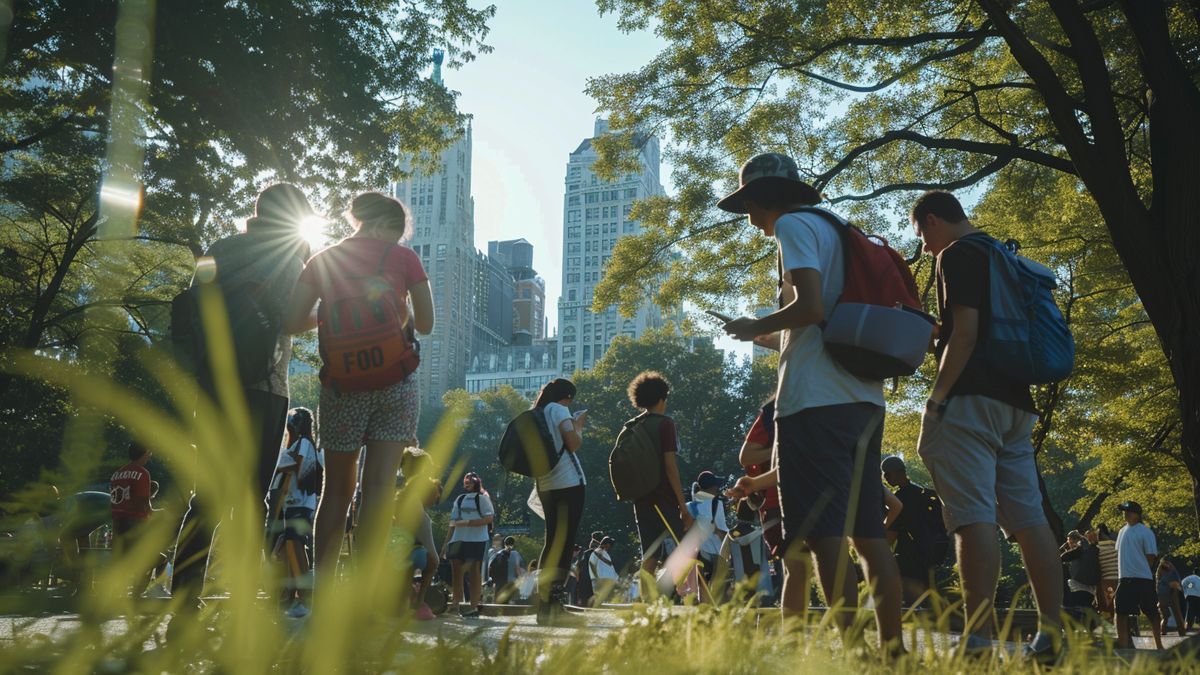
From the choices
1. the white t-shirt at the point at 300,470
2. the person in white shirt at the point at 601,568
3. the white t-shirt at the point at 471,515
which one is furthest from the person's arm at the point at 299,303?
the white t-shirt at the point at 471,515

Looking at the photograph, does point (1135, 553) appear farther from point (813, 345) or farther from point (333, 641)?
point (333, 641)

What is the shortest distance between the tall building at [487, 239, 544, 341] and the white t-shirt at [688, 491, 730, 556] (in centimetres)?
16325

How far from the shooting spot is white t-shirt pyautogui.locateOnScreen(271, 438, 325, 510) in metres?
8.02

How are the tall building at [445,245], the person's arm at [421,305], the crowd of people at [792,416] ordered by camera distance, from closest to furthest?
the crowd of people at [792,416] → the person's arm at [421,305] → the tall building at [445,245]

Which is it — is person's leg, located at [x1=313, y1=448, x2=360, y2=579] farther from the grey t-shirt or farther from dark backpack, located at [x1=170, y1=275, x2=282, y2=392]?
dark backpack, located at [x1=170, y1=275, x2=282, y2=392]

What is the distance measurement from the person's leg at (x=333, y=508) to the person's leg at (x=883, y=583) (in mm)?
2085

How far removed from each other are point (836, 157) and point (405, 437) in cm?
995

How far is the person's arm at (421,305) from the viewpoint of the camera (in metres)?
4.36

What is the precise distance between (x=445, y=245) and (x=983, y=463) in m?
133

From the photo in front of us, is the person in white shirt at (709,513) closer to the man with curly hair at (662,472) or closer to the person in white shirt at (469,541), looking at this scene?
the person in white shirt at (469,541)

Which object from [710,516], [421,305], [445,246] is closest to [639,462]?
[421,305]

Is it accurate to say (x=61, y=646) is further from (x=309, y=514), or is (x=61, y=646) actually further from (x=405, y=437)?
(x=309, y=514)

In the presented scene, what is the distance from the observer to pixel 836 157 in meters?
13.1

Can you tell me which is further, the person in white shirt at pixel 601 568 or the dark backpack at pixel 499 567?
the dark backpack at pixel 499 567
